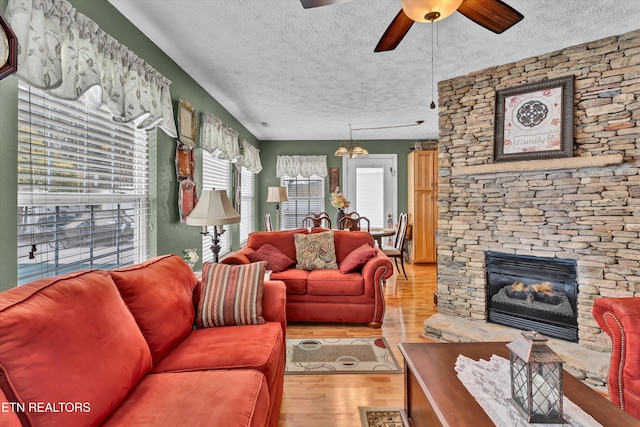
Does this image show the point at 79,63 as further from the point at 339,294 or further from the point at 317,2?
the point at 339,294

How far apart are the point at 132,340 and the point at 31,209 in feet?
3.13

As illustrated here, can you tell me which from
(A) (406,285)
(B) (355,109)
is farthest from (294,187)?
(A) (406,285)

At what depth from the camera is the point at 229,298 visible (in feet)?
Result: 6.52

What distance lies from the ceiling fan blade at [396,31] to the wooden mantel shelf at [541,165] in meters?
1.50

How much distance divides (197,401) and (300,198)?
225 inches

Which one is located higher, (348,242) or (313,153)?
(313,153)

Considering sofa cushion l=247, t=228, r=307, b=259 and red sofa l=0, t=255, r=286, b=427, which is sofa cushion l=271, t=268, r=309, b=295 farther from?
red sofa l=0, t=255, r=286, b=427

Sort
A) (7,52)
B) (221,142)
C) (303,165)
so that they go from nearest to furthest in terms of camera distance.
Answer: (7,52) < (221,142) < (303,165)

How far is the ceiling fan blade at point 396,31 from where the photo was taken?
170cm

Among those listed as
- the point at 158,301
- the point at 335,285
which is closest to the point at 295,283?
the point at 335,285

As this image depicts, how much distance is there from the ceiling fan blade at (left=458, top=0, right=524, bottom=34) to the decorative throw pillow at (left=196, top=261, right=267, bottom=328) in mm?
1954

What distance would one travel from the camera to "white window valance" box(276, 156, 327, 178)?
657cm

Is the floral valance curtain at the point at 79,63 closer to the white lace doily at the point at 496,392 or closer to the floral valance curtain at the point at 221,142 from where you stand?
the floral valance curtain at the point at 221,142

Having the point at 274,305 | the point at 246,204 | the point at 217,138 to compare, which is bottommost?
the point at 274,305
